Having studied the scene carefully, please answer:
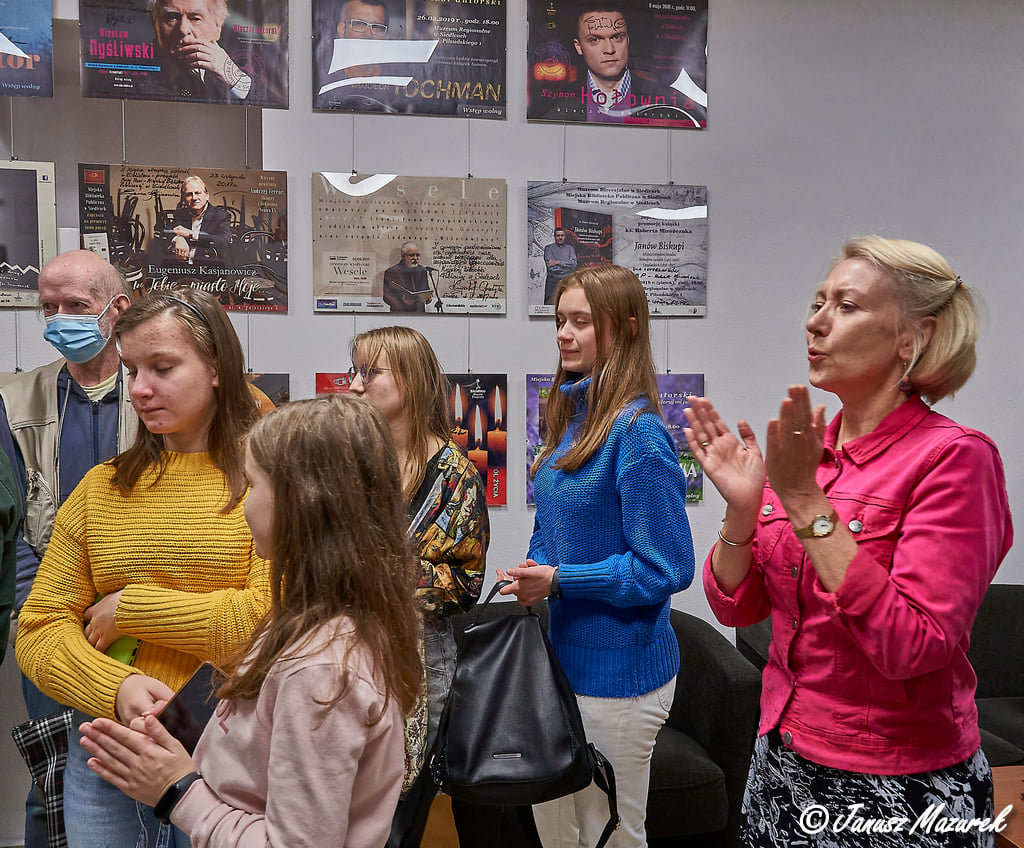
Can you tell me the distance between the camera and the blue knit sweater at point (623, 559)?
1994 millimetres

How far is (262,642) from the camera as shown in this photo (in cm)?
120

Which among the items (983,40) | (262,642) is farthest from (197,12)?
(983,40)

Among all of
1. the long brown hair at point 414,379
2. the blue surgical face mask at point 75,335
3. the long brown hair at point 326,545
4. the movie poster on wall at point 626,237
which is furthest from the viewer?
the movie poster on wall at point 626,237

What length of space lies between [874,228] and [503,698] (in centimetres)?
278

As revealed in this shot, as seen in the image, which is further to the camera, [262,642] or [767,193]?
[767,193]

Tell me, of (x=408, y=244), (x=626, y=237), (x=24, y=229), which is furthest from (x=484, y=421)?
(x=24, y=229)

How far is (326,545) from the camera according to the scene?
1194 millimetres

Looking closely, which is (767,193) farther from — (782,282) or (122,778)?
(122,778)

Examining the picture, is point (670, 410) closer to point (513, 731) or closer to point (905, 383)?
point (513, 731)

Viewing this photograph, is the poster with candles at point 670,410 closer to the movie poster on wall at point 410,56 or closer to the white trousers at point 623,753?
the movie poster on wall at point 410,56

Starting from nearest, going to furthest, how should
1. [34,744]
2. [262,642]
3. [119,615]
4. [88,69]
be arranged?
[262,642], [119,615], [34,744], [88,69]

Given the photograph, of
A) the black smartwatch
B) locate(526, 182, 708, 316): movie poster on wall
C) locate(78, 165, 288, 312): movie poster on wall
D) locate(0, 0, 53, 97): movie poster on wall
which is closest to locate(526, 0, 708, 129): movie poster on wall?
locate(526, 182, 708, 316): movie poster on wall

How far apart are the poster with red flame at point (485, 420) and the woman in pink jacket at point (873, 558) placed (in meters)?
1.88

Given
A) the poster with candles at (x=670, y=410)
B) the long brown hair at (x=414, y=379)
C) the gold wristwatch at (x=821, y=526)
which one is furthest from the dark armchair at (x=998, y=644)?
the gold wristwatch at (x=821, y=526)
